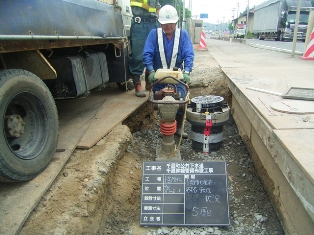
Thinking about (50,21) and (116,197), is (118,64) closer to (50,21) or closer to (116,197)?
(50,21)

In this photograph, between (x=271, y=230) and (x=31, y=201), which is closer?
(x=31, y=201)

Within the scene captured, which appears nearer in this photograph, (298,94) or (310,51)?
(298,94)

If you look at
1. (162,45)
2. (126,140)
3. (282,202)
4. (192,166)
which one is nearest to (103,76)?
(162,45)

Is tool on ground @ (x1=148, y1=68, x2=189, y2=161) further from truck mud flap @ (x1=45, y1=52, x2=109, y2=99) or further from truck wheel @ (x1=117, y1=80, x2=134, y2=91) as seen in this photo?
truck wheel @ (x1=117, y1=80, x2=134, y2=91)

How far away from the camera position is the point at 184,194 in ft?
7.95

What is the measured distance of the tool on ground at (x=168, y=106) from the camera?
9.55 ft

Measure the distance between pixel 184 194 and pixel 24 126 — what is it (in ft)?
4.98

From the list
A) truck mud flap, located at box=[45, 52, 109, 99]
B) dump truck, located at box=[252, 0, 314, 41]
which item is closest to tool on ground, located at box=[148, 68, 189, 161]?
truck mud flap, located at box=[45, 52, 109, 99]

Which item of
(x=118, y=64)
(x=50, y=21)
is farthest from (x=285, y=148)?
(x=118, y=64)

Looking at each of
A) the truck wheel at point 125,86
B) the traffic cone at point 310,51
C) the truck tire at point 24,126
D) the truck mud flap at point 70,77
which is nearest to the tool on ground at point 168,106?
the truck mud flap at point 70,77

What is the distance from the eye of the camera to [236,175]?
3314mm

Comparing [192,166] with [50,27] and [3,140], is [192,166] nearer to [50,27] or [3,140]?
[3,140]

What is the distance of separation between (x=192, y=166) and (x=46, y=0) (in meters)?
1.98

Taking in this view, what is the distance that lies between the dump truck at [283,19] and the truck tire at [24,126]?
22.2 metres
